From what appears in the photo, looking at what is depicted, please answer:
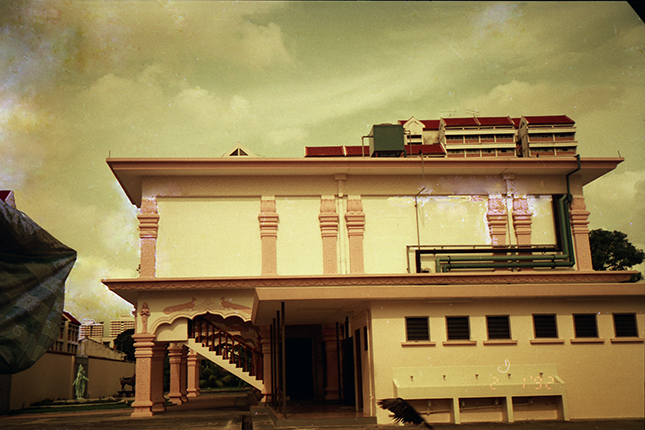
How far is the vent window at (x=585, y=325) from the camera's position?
15.1 meters

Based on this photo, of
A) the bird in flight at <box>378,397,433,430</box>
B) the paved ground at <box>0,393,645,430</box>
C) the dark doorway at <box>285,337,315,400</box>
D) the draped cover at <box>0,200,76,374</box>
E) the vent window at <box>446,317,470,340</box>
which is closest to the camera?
the bird in flight at <box>378,397,433,430</box>

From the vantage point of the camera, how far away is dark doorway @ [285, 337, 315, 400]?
26.4 m

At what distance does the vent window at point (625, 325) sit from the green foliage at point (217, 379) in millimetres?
42558

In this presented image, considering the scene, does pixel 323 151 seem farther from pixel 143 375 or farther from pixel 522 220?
pixel 143 375

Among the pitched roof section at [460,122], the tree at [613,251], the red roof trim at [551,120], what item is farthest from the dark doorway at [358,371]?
the pitched roof section at [460,122]

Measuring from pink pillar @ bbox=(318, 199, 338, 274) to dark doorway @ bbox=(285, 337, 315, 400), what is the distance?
17.8 ft

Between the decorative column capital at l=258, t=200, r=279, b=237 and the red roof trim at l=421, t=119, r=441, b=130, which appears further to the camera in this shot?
the red roof trim at l=421, t=119, r=441, b=130

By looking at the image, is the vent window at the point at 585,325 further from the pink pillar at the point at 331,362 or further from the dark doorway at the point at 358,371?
the pink pillar at the point at 331,362

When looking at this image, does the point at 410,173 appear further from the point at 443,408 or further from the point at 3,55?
the point at 3,55

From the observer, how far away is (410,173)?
23.3 meters

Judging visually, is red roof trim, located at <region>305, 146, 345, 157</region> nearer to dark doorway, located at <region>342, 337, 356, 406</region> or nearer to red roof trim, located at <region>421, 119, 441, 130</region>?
dark doorway, located at <region>342, 337, 356, 406</region>

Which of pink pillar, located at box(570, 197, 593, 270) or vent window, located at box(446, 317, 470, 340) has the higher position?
pink pillar, located at box(570, 197, 593, 270)

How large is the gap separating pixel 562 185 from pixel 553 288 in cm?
1014

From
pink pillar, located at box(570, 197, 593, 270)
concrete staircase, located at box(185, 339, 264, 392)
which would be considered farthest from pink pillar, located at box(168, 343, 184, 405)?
pink pillar, located at box(570, 197, 593, 270)
